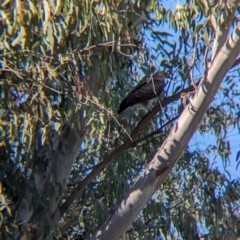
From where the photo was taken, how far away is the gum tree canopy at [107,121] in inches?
173

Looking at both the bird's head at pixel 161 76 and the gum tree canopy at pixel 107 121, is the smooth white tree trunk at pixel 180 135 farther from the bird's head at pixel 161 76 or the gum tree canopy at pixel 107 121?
the bird's head at pixel 161 76

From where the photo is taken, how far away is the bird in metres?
5.62

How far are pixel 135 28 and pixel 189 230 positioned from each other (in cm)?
157

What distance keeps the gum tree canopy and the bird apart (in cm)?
7

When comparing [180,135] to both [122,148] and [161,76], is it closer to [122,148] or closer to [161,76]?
[122,148]

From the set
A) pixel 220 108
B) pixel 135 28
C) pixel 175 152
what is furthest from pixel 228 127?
pixel 175 152

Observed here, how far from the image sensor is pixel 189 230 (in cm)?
588

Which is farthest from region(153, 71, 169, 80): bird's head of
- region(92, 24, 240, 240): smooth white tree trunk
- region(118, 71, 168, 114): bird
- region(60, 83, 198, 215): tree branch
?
region(92, 24, 240, 240): smooth white tree trunk

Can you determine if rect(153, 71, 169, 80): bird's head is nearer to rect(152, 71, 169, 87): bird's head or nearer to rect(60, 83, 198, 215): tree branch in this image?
rect(152, 71, 169, 87): bird's head

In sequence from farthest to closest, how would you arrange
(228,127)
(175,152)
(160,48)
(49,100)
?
(228,127), (160,48), (49,100), (175,152)

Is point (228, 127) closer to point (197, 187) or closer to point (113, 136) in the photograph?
point (197, 187)

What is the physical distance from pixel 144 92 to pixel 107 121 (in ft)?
3.34

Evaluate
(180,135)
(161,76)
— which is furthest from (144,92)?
(180,135)

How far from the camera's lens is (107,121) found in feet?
15.9
